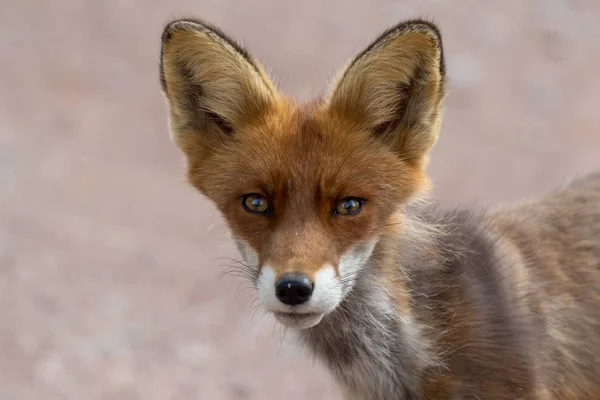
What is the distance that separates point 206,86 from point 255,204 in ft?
2.28

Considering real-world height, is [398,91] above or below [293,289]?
above

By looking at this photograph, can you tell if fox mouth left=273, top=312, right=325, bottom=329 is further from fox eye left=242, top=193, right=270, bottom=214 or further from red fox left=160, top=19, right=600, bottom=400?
fox eye left=242, top=193, right=270, bottom=214

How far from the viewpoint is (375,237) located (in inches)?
178

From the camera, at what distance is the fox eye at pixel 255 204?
4359 mm

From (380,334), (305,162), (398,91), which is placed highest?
(398,91)

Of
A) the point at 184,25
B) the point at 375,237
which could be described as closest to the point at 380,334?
the point at 375,237

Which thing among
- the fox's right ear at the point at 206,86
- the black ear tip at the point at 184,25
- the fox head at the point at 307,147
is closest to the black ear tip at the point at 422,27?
the fox head at the point at 307,147

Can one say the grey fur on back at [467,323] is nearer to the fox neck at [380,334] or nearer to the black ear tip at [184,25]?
the fox neck at [380,334]

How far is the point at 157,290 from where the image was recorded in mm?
8570

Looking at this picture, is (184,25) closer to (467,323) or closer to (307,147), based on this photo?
(307,147)

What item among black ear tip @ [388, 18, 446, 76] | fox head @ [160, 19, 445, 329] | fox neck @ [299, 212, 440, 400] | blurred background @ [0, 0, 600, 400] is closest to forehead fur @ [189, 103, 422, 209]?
fox head @ [160, 19, 445, 329]

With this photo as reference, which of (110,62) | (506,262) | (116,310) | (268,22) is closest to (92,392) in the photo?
(116,310)

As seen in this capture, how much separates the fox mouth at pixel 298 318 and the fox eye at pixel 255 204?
18.8 inches

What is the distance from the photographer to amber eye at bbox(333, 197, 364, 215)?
4316 millimetres
